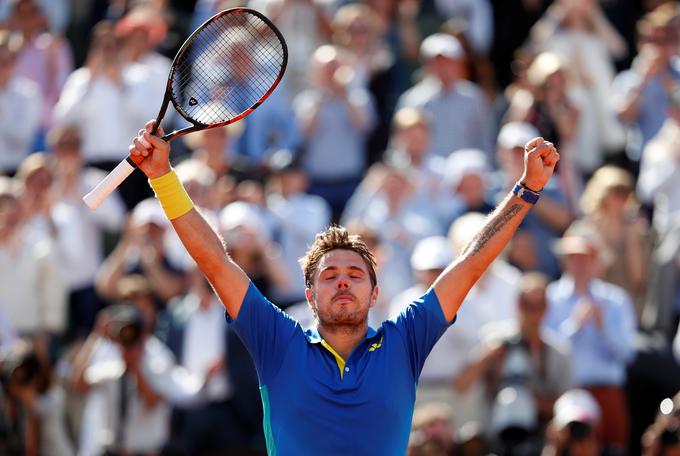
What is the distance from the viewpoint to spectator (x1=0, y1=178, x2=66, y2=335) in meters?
11.3

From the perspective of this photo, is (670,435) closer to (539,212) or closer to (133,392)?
(539,212)

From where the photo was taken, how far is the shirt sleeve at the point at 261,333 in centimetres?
557

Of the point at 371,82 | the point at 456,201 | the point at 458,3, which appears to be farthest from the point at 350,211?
the point at 458,3

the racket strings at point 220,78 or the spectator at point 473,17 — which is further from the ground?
the spectator at point 473,17

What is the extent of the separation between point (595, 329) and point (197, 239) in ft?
16.7

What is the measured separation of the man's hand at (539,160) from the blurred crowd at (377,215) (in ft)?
Answer: 10.9

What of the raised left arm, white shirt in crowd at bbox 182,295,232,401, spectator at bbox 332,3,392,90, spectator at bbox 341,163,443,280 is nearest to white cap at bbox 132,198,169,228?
white shirt in crowd at bbox 182,295,232,401

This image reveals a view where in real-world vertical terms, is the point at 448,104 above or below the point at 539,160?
above

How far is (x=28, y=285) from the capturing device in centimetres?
1128

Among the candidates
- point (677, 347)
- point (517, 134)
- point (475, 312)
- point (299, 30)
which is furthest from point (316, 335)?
point (299, 30)

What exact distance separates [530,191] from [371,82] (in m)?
8.09

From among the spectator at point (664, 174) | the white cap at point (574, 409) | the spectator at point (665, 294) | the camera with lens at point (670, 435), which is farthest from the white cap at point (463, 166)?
the camera with lens at point (670, 435)

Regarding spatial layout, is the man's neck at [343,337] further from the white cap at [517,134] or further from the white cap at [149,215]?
the white cap at [517,134]

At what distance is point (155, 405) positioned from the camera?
985 cm
